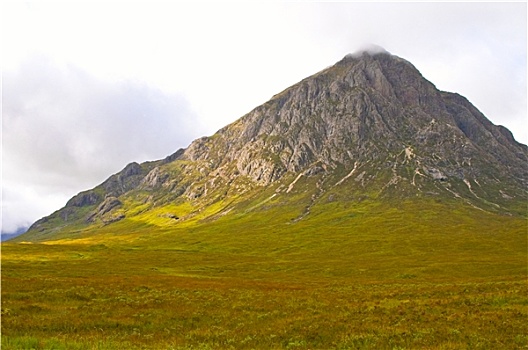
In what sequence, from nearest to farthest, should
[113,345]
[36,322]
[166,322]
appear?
[113,345] < [36,322] < [166,322]

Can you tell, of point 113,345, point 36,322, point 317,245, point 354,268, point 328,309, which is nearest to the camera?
point 113,345

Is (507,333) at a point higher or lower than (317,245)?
higher

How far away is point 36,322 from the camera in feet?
79.7

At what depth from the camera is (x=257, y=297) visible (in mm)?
39938

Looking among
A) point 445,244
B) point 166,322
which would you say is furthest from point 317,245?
point 166,322

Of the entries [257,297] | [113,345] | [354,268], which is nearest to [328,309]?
[257,297]

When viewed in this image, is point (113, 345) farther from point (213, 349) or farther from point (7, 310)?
point (7, 310)

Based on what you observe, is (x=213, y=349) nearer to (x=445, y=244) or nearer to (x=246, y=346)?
(x=246, y=346)

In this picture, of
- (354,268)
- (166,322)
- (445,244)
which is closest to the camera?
(166,322)

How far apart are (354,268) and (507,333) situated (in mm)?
74912

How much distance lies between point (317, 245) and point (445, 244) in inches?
1991

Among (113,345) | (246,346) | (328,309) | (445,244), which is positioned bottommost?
(445,244)

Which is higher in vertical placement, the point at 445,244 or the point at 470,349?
the point at 470,349

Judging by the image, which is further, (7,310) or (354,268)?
(354,268)
